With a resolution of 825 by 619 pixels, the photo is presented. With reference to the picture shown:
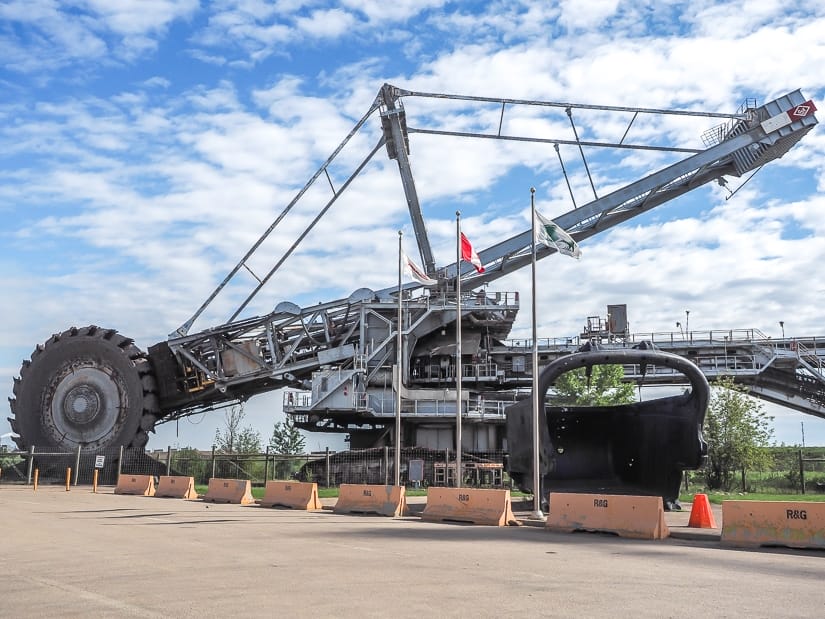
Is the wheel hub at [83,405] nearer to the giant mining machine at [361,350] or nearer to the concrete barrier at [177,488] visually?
the giant mining machine at [361,350]

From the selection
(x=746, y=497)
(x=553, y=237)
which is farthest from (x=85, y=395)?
(x=746, y=497)

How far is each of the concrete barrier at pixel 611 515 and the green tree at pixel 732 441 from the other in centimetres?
1926

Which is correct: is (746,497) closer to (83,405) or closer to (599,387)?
(599,387)

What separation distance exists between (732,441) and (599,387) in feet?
32.7

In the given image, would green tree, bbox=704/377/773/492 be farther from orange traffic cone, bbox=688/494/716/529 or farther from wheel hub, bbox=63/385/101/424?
wheel hub, bbox=63/385/101/424

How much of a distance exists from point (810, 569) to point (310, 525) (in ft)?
33.8

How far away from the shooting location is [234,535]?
14.9 meters

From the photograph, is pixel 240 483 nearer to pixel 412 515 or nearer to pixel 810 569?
pixel 412 515

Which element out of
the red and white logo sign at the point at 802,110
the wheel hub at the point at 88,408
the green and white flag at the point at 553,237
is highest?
the red and white logo sign at the point at 802,110

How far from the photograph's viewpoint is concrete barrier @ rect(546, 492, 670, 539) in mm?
14984

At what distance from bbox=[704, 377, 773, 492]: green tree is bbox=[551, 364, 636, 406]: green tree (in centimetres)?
779

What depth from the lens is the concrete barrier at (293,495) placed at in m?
23.5

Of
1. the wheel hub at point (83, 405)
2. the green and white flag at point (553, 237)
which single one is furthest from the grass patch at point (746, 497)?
the wheel hub at point (83, 405)

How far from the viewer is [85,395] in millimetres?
43500
